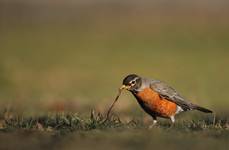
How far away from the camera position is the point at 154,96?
11461mm

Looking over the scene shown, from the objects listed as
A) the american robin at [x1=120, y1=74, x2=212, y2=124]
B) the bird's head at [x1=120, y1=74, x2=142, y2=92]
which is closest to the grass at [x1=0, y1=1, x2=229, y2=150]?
the american robin at [x1=120, y1=74, x2=212, y2=124]

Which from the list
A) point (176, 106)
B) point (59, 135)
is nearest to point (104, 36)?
point (176, 106)

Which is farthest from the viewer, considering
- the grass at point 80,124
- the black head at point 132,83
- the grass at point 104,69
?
the black head at point 132,83

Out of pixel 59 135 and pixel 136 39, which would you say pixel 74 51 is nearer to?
pixel 136 39

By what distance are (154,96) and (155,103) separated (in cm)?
11

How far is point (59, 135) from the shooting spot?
906 cm

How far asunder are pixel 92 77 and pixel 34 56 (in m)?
6.21

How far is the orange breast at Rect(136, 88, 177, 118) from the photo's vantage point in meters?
11.4

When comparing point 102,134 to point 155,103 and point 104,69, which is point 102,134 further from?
point 104,69

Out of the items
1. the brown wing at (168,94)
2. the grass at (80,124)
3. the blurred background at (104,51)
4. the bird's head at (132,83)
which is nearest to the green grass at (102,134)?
the grass at (80,124)

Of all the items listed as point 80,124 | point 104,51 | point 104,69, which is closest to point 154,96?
point 80,124

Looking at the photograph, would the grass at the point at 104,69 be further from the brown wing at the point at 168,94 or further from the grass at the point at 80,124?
the brown wing at the point at 168,94

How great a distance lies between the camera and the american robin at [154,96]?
11281 mm

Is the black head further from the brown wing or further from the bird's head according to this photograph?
the brown wing
